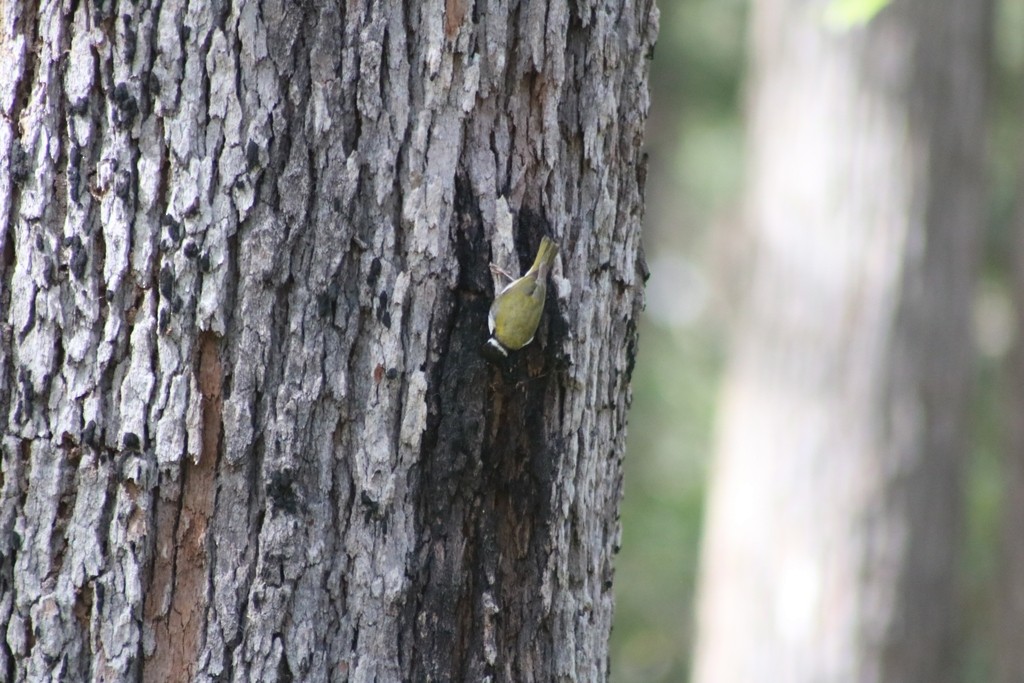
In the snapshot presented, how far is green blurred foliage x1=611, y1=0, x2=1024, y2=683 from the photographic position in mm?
11195

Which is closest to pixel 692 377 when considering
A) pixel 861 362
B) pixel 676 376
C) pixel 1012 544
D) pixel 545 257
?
pixel 676 376

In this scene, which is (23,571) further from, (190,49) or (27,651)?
(190,49)

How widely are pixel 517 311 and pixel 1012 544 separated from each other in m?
6.91

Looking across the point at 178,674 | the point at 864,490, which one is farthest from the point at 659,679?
the point at 178,674

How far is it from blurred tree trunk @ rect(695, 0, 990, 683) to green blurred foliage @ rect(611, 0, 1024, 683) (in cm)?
562

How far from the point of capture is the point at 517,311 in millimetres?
1422

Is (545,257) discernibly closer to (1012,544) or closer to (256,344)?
(256,344)

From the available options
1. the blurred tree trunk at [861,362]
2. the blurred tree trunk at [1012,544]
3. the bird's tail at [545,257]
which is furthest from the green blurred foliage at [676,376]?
the bird's tail at [545,257]

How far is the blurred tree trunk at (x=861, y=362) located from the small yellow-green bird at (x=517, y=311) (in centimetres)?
344

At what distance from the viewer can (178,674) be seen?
1388mm

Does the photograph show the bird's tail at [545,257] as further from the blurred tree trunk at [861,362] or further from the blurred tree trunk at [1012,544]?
the blurred tree trunk at [1012,544]

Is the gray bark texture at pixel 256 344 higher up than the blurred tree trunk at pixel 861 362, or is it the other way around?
the blurred tree trunk at pixel 861 362

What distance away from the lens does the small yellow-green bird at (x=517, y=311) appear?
1413 millimetres

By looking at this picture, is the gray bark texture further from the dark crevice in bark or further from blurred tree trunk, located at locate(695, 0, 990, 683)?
blurred tree trunk, located at locate(695, 0, 990, 683)
